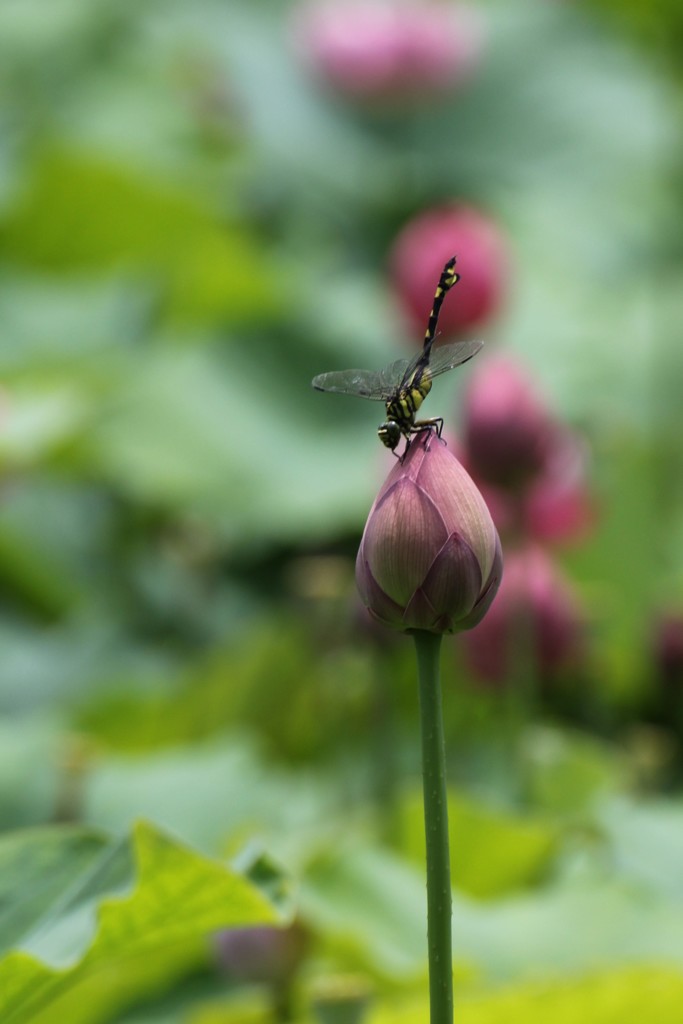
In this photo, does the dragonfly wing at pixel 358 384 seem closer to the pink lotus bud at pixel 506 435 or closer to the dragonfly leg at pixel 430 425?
the dragonfly leg at pixel 430 425

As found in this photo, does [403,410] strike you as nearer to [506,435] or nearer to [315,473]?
[506,435]

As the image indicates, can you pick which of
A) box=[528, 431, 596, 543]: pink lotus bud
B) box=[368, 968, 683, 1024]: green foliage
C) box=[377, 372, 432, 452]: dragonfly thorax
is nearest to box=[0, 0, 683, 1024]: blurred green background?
box=[368, 968, 683, 1024]: green foliage

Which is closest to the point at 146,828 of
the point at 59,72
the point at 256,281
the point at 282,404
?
the point at 282,404

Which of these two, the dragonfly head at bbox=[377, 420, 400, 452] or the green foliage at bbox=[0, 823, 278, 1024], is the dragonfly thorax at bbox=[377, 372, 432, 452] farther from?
the green foliage at bbox=[0, 823, 278, 1024]

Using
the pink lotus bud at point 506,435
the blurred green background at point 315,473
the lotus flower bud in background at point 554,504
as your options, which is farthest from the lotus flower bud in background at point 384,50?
the pink lotus bud at point 506,435

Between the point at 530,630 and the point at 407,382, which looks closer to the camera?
the point at 407,382

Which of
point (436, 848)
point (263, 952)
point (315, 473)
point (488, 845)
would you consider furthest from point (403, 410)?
point (315, 473)
